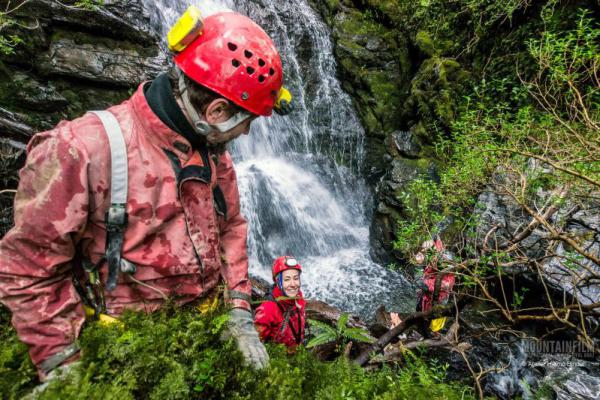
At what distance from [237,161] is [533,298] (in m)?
9.49

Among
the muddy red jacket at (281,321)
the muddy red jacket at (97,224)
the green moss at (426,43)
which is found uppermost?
the green moss at (426,43)

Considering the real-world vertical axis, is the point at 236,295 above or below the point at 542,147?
below

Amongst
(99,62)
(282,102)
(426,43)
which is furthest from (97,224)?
(426,43)

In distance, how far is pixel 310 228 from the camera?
474 inches

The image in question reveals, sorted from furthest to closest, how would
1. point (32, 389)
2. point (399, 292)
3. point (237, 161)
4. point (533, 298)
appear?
1. point (237, 161)
2. point (399, 292)
3. point (533, 298)
4. point (32, 389)

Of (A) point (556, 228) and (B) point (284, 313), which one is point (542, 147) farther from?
(B) point (284, 313)

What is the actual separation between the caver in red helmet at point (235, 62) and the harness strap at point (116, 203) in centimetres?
55

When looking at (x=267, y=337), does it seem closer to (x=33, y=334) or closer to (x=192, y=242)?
(x=192, y=242)

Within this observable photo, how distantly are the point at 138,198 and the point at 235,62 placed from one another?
991 millimetres

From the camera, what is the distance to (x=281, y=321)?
4.16 meters

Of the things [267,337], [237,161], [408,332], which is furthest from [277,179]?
[267,337]

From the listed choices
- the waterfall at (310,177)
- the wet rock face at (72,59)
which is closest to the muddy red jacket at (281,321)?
the waterfall at (310,177)

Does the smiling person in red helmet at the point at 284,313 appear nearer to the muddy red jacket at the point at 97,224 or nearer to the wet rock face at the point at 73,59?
the muddy red jacket at the point at 97,224

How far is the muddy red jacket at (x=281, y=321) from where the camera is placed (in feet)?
13.3
